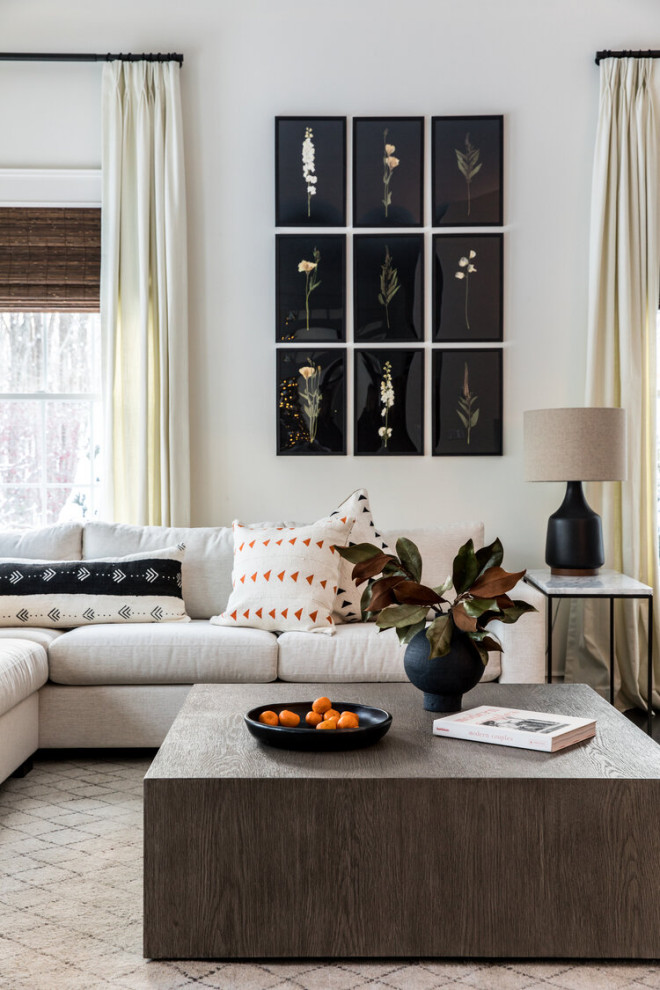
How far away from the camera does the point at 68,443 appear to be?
4.34 meters

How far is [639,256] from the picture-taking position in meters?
4.07

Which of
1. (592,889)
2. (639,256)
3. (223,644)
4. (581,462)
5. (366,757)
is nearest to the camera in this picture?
(592,889)

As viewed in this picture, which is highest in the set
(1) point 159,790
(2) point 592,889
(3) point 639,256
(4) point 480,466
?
(3) point 639,256

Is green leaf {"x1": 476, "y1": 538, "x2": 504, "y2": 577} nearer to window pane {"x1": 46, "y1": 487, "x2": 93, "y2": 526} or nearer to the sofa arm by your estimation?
the sofa arm

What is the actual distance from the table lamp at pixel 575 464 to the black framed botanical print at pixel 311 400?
0.86 m

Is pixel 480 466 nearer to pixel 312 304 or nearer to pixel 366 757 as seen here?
pixel 312 304

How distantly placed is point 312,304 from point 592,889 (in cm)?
293

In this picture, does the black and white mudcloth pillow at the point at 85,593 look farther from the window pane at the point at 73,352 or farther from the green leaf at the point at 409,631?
the green leaf at the point at 409,631

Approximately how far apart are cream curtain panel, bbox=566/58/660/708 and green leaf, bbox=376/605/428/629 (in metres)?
2.14

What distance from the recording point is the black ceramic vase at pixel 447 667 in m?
2.18

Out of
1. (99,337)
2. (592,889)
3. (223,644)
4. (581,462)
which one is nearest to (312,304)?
(99,337)

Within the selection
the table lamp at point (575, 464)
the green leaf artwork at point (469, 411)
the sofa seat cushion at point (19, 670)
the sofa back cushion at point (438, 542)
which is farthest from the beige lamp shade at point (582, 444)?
the sofa seat cushion at point (19, 670)

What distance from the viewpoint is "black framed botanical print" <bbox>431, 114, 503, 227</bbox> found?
4141 mm

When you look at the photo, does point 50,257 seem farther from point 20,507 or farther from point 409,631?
point 409,631
